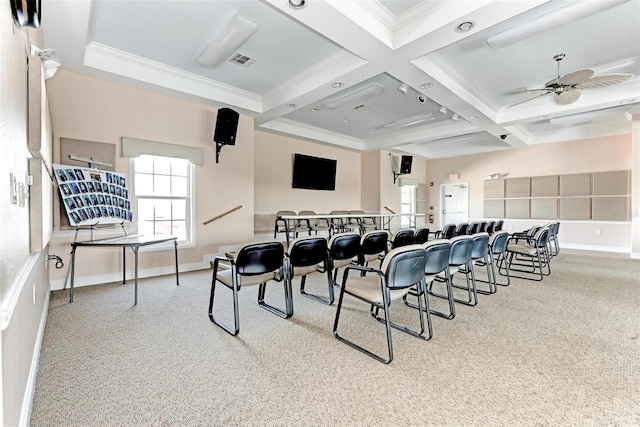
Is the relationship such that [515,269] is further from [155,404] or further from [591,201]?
[155,404]

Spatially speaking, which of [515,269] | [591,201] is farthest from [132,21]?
[591,201]

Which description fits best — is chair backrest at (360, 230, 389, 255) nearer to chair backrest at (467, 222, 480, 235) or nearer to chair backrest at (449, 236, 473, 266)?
chair backrest at (449, 236, 473, 266)

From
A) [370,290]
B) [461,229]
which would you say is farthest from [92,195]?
[461,229]

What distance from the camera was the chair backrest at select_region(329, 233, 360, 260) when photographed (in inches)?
129

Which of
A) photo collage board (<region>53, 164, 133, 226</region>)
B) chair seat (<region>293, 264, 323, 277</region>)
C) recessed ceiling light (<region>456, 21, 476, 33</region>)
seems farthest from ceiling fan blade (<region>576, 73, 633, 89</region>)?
photo collage board (<region>53, 164, 133, 226</region>)

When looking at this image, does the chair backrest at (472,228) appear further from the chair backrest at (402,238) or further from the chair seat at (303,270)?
the chair seat at (303,270)

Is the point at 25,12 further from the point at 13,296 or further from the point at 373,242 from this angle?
the point at 373,242

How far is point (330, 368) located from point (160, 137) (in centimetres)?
442

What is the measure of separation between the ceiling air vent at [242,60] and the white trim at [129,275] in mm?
3228

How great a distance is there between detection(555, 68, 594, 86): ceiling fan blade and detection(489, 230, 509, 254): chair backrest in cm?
211

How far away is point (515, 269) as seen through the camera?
5.14 metres

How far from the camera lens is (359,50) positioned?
348cm

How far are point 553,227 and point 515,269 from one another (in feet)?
5.38

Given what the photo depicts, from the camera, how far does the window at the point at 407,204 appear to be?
10141 mm
